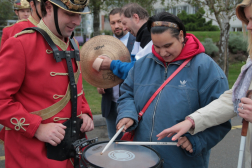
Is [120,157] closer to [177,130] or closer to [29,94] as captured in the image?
[177,130]

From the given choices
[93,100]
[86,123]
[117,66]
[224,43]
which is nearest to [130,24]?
[117,66]

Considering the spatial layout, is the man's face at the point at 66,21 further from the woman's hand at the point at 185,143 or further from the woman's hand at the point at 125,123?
the woman's hand at the point at 185,143

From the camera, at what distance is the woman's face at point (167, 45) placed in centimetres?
207

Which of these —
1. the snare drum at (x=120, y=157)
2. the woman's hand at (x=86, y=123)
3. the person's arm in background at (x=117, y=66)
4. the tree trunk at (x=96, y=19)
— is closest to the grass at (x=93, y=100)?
the person's arm in background at (x=117, y=66)

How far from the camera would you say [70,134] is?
6.52 ft

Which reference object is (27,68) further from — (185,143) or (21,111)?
(185,143)

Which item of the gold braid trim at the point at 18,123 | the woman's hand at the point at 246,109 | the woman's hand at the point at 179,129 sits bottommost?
the woman's hand at the point at 179,129

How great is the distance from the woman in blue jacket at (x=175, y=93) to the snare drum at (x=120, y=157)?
0.79ft

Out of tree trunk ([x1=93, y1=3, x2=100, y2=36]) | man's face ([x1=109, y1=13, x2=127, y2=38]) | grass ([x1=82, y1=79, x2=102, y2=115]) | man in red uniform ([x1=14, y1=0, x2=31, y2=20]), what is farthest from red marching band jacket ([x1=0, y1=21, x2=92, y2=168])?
tree trunk ([x1=93, y1=3, x2=100, y2=36])

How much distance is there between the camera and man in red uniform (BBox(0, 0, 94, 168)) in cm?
178

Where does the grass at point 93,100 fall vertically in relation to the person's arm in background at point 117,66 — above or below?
below

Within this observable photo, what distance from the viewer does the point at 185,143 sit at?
1.92 meters

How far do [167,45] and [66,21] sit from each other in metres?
0.80

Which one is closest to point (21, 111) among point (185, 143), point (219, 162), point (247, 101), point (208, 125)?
point (185, 143)
